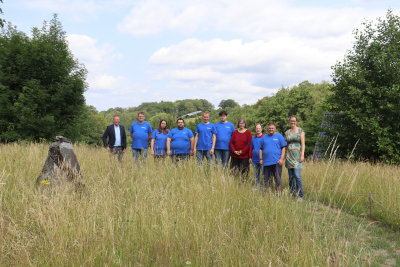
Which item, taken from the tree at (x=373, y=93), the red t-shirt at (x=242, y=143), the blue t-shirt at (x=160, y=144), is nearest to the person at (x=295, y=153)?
the red t-shirt at (x=242, y=143)

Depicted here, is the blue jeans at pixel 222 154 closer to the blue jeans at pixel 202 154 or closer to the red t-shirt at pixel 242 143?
the blue jeans at pixel 202 154

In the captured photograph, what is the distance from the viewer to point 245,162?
7.66 m

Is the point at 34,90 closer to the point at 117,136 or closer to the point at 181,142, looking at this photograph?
the point at 117,136

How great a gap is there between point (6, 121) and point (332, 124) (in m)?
20.2

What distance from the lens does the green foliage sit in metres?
20.0

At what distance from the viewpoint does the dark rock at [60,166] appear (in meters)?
4.86

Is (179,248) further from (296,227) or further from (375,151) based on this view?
(375,151)

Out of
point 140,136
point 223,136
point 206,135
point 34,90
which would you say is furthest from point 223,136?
point 34,90

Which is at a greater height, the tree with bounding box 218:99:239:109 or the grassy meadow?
the tree with bounding box 218:99:239:109

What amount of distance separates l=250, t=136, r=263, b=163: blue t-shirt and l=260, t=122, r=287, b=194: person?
45 cm

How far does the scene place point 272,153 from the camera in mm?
6938

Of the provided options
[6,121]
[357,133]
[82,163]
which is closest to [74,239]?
[82,163]

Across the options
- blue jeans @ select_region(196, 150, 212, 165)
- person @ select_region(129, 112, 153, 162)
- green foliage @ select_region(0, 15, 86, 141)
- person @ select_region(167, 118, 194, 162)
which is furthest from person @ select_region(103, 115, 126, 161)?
green foliage @ select_region(0, 15, 86, 141)

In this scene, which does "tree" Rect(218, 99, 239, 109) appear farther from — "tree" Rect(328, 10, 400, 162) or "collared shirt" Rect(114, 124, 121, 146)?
"collared shirt" Rect(114, 124, 121, 146)
